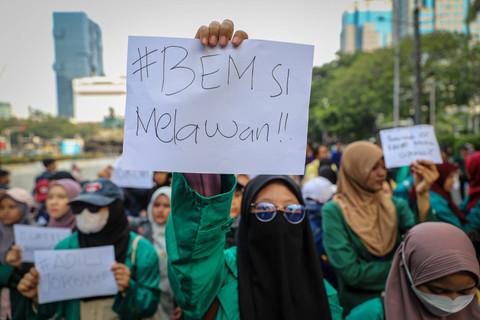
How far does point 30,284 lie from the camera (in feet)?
7.34

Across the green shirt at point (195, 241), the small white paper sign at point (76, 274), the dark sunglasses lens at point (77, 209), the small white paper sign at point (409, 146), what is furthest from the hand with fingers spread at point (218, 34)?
the small white paper sign at point (409, 146)

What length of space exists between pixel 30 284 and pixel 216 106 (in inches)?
71.3

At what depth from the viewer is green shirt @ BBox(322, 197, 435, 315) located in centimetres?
227

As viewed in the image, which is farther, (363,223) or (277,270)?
(363,223)

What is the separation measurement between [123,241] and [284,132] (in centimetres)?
159

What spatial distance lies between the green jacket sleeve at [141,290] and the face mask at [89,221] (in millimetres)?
298

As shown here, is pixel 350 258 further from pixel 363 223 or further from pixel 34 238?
pixel 34 238

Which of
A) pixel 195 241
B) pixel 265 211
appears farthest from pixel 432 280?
pixel 195 241

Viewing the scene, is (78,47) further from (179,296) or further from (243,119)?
(179,296)

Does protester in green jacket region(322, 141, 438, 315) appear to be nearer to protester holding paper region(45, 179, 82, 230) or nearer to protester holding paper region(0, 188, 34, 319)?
protester holding paper region(45, 179, 82, 230)

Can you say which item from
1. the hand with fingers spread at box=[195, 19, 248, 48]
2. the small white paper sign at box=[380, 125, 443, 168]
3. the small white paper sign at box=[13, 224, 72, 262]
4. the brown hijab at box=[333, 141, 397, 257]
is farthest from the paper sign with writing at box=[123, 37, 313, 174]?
the small white paper sign at box=[380, 125, 443, 168]

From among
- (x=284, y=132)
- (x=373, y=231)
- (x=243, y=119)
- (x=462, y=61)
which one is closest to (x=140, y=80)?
(x=243, y=119)

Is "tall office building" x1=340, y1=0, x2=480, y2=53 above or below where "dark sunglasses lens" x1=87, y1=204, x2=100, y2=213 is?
above

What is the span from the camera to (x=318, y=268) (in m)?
1.80
